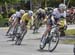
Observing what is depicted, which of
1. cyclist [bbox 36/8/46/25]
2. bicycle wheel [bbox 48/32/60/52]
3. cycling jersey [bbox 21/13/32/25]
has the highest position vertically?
cycling jersey [bbox 21/13/32/25]

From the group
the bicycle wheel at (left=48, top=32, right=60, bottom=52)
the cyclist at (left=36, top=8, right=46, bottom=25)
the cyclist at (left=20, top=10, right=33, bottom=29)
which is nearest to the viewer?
the bicycle wheel at (left=48, top=32, right=60, bottom=52)

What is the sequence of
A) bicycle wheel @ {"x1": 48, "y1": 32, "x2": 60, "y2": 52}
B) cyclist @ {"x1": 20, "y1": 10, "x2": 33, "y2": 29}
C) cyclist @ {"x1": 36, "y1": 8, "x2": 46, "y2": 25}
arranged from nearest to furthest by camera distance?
bicycle wheel @ {"x1": 48, "y1": 32, "x2": 60, "y2": 52}
cyclist @ {"x1": 20, "y1": 10, "x2": 33, "y2": 29}
cyclist @ {"x1": 36, "y1": 8, "x2": 46, "y2": 25}

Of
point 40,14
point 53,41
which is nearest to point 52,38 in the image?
point 53,41

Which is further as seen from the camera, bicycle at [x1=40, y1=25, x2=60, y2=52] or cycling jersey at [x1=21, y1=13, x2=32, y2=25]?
cycling jersey at [x1=21, y1=13, x2=32, y2=25]

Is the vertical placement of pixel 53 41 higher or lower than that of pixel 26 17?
lower

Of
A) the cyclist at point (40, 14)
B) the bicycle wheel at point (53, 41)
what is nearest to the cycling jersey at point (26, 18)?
the bicycle wheel at point (53, 41)

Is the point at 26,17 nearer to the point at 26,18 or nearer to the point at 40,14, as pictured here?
the point at 26,18

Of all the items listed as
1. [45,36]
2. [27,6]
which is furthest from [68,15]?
[27,6]

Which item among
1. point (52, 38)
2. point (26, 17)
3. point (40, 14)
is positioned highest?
point (26, 17)

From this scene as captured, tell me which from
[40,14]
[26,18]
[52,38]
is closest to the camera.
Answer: [52,38]

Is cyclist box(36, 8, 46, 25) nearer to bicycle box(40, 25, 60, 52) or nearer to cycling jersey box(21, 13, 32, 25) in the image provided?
cycling jersey box(21, 13, 32, 25)

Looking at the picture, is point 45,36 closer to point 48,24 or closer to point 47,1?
point 48,24

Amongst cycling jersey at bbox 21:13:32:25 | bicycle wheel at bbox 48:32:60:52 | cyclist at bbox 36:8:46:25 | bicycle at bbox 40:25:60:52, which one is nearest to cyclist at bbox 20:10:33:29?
cycling jersey at bbox 21:13:32:25

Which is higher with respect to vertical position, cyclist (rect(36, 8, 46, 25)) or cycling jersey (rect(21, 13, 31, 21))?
cycling jersey (rect(21, 13, 31, 21))
